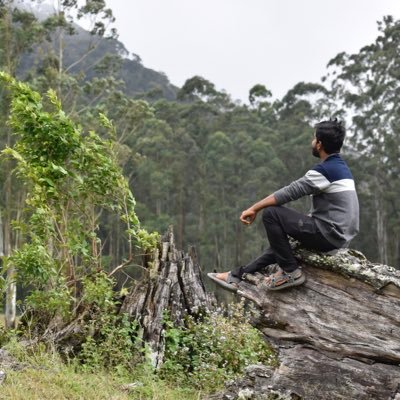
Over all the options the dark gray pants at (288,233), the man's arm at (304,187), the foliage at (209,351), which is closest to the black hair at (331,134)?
→ the man's arm at (304,187)

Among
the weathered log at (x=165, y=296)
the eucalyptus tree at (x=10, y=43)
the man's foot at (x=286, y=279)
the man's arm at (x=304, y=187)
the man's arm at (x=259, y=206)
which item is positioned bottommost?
the weathered log at (x=165, y=296)

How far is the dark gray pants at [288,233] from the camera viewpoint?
172 inches

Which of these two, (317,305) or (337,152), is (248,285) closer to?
(317,305)

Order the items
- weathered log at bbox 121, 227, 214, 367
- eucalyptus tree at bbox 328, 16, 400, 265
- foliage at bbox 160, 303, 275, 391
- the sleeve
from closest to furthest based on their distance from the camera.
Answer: the sleeve
foliage at bbox 160, 303, 275, 391
weathered log at bbox 121, 227, 214, 367
eucalyptus tree at bbox 328, 16, 400, 265

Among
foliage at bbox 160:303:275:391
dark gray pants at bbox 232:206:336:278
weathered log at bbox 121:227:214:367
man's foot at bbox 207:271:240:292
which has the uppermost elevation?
dark gray pants at bbox 232:206:336:278

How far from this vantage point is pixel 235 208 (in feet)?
123

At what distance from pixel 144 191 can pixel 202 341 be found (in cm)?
3471

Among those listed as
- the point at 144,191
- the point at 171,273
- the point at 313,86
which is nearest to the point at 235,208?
the point at 144,191

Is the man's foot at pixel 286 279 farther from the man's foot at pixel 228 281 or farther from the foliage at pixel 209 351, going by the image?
the foliage at pixel 209 351

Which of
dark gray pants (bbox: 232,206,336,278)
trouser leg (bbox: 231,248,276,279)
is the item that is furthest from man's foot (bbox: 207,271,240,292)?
dark gray pants (bbox: 232,206,336,278)

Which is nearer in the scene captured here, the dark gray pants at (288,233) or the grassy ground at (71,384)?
the grassy ground at (71,384)

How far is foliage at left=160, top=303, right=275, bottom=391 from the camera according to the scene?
527cm

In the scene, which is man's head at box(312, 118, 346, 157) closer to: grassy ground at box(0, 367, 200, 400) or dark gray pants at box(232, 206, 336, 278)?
dark gray pants at box(232, 206, 336, 278)

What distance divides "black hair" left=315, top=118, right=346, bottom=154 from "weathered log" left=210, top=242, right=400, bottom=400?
853 mm
